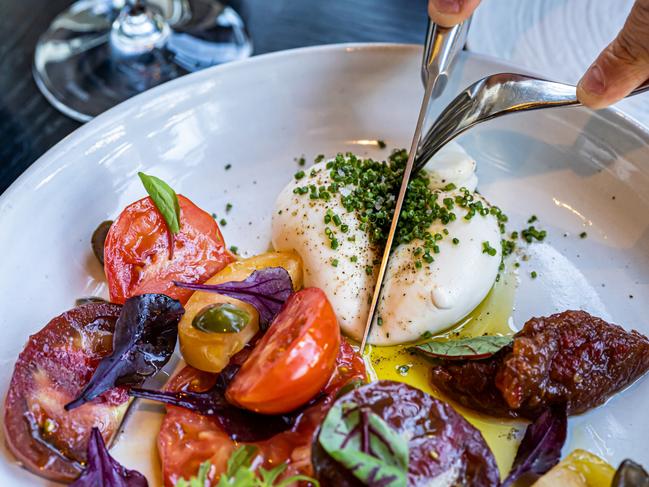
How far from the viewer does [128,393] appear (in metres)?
1.93

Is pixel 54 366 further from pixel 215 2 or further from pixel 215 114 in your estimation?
pixel 215 2

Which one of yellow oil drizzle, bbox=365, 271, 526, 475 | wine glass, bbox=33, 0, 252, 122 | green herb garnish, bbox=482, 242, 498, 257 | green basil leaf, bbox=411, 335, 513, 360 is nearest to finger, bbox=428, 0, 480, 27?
green herb garnish, bbox=482, 242, 498, 257

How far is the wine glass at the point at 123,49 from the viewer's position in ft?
10.0

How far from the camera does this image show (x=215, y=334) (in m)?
1.90

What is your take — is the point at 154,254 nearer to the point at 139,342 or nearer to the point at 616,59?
the point at 139,342

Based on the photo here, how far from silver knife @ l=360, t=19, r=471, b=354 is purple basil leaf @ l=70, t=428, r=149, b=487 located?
765 mm

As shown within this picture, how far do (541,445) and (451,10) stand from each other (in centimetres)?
130

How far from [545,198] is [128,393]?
1.58m

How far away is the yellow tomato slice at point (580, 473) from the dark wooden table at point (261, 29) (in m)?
2.09

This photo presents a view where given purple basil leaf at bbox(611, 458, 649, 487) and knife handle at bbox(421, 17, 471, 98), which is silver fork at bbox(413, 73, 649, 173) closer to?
knife handle at bbox(421, 17, 471, 98)

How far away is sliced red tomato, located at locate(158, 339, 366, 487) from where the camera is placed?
175 centimetres

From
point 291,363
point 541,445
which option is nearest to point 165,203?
point 291,363

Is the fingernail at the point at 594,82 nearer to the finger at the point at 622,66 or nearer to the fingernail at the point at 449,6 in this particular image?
the finger at the point at 622,66

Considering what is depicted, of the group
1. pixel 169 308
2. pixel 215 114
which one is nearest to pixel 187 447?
pixel 169 308
